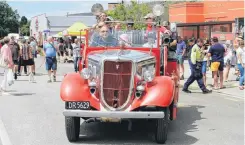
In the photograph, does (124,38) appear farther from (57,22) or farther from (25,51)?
(57,22)

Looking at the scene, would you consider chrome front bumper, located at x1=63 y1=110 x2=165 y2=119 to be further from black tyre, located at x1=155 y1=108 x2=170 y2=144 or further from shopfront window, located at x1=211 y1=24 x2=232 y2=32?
shopfront window, located at x1=211 y1=24 x2=232 y2=32

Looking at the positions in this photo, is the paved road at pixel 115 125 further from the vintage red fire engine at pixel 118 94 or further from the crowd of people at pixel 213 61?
the crowd of people at pixel 213 61

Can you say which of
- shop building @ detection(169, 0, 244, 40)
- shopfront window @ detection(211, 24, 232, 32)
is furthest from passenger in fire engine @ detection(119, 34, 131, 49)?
shopfront window @ detection(211, 24, 232, 32)

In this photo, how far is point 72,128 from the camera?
7656 millimetres

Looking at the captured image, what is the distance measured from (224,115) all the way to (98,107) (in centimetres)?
415

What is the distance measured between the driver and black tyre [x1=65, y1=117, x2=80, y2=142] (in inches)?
72.4

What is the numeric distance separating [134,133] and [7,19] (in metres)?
79.0

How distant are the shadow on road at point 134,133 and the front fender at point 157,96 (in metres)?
0.72

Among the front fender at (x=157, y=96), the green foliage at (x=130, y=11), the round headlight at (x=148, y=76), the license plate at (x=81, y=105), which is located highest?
the green foliage at (x=130, y=11)

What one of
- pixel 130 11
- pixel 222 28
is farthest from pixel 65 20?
pixel 222 28

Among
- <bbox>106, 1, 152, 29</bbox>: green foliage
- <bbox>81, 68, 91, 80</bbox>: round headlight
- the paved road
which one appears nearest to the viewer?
<bbox>81, 68, 91, 80</bbox>: round headlight

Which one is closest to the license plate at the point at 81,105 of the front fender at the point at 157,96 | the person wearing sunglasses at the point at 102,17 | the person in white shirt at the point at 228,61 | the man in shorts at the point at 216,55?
the front fender at the point at 157,96

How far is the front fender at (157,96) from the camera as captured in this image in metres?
7.45

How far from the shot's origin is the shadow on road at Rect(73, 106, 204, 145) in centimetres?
789
